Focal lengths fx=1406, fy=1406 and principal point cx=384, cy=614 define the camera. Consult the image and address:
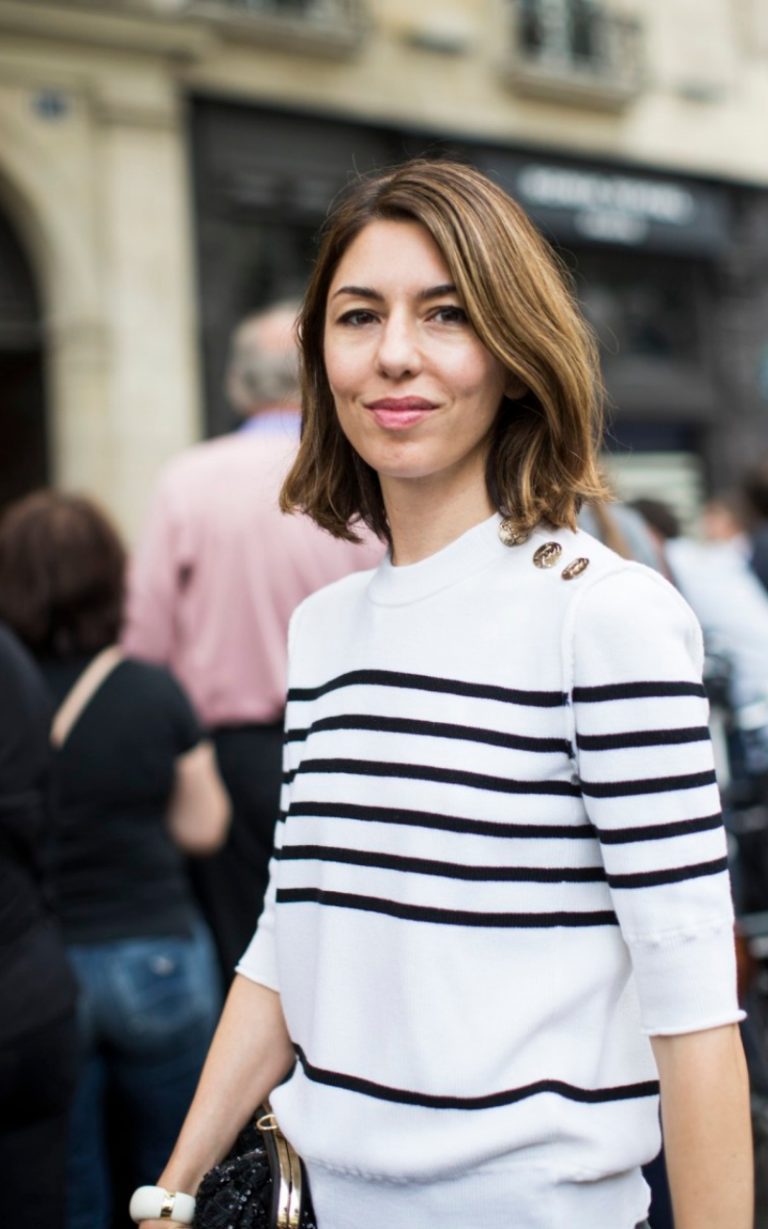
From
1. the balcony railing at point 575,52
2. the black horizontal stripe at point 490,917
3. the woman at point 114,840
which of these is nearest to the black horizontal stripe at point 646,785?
the black horizontal stripe at point 490,917

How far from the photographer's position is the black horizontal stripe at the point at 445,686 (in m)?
1.36

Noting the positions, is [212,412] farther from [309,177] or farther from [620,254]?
[620,254]

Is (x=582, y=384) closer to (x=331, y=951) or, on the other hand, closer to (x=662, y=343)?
(x=331, y=951)

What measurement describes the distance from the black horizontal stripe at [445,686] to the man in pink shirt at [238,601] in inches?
70.3

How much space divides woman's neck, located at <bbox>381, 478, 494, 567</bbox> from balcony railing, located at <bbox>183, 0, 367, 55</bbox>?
855cm

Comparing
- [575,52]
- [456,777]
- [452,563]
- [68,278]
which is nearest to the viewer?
[456,777]

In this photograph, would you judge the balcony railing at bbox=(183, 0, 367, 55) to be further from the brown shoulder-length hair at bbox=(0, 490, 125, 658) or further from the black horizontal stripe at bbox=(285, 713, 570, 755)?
the black horizontal stripe at bbox=(285, 713, 570, 755)

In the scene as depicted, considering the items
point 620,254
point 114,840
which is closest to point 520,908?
point 114,840

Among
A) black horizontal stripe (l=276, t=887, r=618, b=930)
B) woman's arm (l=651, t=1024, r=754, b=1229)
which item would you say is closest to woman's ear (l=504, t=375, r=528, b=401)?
black horizontal stripe (l=276, t=887, r=618, b=930)

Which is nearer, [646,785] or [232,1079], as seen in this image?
[646,785]

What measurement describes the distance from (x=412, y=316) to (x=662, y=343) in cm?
1128

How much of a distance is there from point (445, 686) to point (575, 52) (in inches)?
448

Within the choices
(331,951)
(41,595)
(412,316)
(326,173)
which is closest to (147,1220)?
(331,951)

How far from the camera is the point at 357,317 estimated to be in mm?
1517
